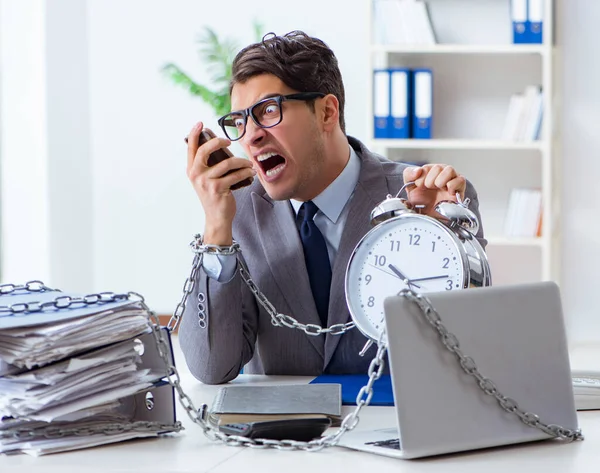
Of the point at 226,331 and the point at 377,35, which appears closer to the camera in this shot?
the point at 226,331

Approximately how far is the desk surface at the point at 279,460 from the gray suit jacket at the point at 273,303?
542 mm

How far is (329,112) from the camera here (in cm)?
231

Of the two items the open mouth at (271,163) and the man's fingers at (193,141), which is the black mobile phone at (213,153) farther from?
the open mouth at (271,163)

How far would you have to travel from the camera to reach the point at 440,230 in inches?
65.2

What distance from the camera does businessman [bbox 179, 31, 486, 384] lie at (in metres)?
1.95

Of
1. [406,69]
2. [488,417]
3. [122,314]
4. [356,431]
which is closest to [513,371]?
[488,417]

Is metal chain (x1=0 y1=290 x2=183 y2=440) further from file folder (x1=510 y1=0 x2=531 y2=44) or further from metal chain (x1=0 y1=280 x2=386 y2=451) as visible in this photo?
file folder (x1=510 y1=0 x2=531 y2=44)

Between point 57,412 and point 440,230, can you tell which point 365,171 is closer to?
point 440,230

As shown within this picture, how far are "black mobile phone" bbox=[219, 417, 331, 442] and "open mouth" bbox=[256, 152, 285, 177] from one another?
86 centimetres

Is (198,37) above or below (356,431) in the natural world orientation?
above

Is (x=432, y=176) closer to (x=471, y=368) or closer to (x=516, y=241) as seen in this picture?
(x=471, y=368)

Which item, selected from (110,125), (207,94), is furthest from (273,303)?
(110,125)

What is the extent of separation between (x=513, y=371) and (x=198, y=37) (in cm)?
467

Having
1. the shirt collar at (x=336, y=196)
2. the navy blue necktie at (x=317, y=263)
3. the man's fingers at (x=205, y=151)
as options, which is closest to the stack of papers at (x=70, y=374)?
the man's fingers at (x=205, y=151)
